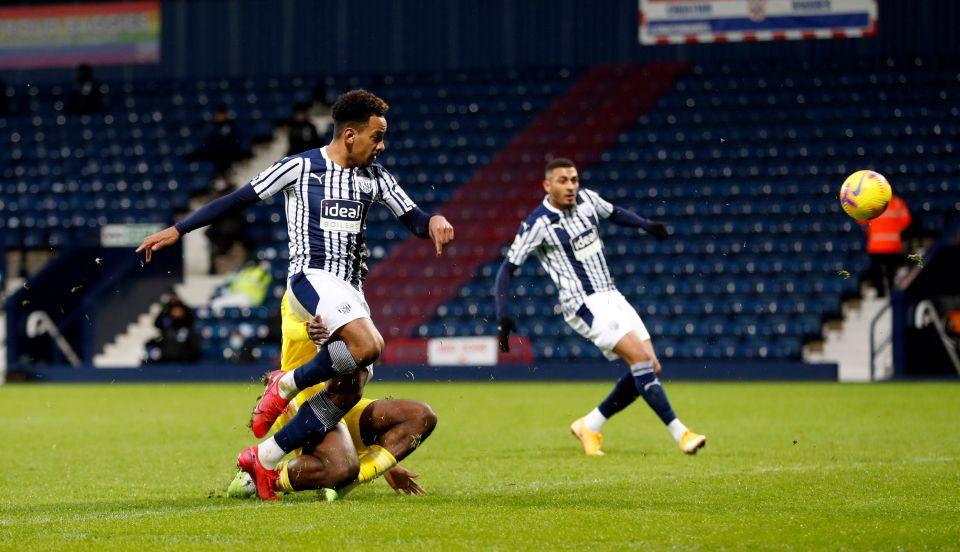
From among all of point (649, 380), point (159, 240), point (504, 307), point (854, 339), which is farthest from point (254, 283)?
point (159, 240)

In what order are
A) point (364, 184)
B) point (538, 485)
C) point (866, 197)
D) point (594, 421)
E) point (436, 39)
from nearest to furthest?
1. point (364, 184)
2. point (538, 485)
3. point (866, 197)
4. point (594, 421)
5. point (436, 39)

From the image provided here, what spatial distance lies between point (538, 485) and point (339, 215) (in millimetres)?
1887

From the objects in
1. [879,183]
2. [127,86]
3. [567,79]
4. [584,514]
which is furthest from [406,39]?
[584,514]

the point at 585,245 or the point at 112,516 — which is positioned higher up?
the point at 585,245

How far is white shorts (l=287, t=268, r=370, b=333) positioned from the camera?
684 cm

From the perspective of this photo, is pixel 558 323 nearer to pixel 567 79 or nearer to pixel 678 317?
pixel 678 317

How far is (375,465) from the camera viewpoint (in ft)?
23.5

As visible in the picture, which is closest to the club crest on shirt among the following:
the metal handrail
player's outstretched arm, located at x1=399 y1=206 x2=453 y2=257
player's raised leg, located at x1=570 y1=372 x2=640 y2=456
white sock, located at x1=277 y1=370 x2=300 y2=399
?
player's outstretched arm, located at x1=399 y1=206 x2=453 y2=257

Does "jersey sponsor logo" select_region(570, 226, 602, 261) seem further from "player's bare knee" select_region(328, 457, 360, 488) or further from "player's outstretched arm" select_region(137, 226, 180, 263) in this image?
"player's outstretched arm" select_region(137, 226, 180, 263)

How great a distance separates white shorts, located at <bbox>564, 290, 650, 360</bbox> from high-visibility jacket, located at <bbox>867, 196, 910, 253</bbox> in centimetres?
1039

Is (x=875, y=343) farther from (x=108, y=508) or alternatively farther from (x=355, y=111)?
(x=108, y=508)

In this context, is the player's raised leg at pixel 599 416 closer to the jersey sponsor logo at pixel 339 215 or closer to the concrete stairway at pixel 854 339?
the jersey sponsor logo at pixel 339 215

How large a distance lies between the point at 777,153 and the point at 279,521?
18250 millimetres

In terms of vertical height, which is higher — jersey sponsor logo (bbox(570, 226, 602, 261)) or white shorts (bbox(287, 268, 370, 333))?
jersey sponsor logo (bbox(570, 226, 602, 261))
